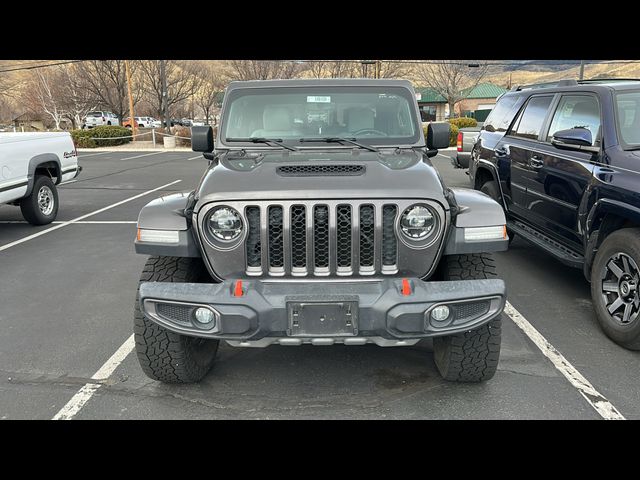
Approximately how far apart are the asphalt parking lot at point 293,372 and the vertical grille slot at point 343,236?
0.92m

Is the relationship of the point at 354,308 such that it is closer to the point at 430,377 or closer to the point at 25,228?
the point at 430,377

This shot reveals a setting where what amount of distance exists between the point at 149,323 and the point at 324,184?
4.44 ft

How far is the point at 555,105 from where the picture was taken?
5.26 m

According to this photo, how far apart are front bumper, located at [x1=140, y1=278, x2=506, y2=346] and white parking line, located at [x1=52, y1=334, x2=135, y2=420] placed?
3.02 ft

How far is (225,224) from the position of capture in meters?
2.90

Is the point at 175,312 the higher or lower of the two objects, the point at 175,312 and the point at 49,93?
the lower

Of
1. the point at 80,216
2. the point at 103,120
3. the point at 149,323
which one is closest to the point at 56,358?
the point at 149,323

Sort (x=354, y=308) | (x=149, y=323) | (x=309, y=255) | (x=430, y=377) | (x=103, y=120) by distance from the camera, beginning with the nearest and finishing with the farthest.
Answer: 1. (x=354, y=308)
2. (x=309, y=255)
3. (x=149, y=323)
4. (x=430, y=377)
5. (x=103, y=120)

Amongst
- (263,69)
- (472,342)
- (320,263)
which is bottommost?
Answer: (472,342)

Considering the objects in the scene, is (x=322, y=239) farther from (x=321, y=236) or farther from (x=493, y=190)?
(x=493, y=190)

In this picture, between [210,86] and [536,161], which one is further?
[210,86]

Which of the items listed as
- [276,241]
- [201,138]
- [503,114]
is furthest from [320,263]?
[503,114]

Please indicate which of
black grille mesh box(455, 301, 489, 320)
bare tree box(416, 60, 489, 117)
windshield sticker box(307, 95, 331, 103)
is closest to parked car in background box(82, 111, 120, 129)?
bare tree box(416, 60, 489, 117)

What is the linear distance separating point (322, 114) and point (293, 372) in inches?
78.8
